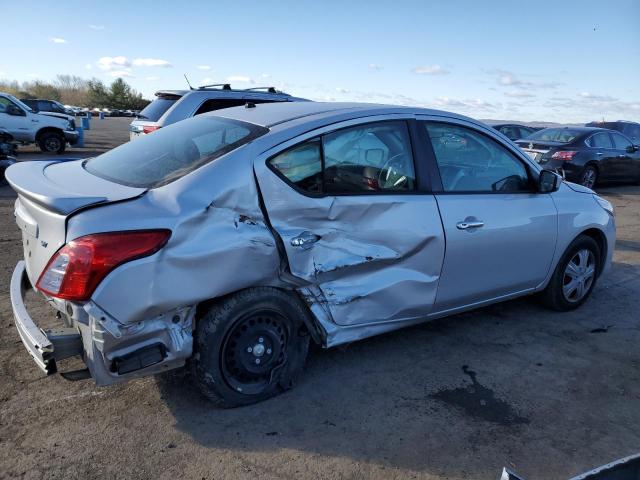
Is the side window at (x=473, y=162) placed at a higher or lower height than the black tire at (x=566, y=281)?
higher

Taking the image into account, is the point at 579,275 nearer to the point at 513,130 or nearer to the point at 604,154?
the point at 604,154

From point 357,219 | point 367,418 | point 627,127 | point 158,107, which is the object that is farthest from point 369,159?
point 627,127

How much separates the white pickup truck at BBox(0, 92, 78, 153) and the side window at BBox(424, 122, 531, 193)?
15426mm

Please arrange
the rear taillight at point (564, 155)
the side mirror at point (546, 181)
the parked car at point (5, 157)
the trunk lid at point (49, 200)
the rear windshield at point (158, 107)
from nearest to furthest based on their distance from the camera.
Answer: the trunk lid at point (49, 200)
the side mirror at point (546, 181)
the rear windshield at point (158, 107)
the parked car at point (5, 157)
the rear taillight at point (564, 155)

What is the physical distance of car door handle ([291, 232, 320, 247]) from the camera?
308 centimetres

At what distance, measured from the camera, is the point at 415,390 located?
3.41 metres

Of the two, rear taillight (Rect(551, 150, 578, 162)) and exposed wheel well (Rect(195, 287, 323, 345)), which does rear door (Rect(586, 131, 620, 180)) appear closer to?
rear taillight (Rect(551, 150, 578, 162))

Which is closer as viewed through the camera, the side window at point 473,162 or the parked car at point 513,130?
the side window at point 473,162

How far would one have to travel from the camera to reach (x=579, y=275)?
4801mm

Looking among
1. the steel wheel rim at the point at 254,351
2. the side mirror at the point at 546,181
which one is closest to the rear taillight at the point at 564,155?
the side mirror at the point at 546,181

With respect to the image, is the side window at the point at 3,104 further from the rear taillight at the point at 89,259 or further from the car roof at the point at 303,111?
the rear taillight at the point at 89,259

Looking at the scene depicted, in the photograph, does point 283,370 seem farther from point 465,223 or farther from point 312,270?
point 465,223

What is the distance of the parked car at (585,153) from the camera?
12203 mm

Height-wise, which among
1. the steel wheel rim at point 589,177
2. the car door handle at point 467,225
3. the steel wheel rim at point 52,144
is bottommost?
the steel wheel rim at point 52,144
